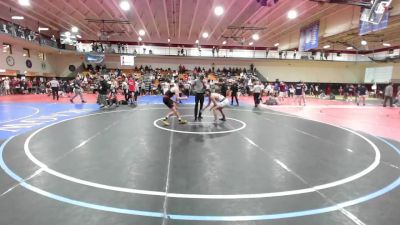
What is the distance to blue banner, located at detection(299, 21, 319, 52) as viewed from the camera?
1841cm

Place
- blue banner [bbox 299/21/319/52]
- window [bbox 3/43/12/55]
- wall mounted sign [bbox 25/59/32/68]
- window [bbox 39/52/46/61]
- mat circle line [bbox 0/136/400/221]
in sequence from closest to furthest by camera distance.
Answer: mat circle line [bbox 0/136/400/221]
blue banner [bbox 299/21/319/52]
window [bbox 3/43/12/55]
wall mounted sign [bbox 25/59/32/68]
window [bbox 39/52/46/61]

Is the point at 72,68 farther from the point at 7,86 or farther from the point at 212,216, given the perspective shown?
the point at 212,216

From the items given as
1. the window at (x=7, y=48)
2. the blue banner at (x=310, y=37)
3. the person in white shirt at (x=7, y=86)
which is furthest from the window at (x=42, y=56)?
the blue banner at (x=310, y=37)

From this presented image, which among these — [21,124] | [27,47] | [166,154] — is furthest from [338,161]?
[27,47]

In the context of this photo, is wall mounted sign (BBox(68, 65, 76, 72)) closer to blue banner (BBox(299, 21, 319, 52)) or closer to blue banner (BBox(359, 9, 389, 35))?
blue banner (BBox(299, 21, 319, 52))

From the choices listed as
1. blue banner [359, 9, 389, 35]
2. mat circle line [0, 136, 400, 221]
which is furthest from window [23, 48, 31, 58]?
blue banner [359, 9, 389, 35]

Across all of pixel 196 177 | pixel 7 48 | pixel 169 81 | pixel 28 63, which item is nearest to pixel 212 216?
pixel 196 177

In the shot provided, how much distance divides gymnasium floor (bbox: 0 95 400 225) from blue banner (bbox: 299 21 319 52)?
39.9 feet

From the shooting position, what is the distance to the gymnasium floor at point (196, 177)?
3.19m

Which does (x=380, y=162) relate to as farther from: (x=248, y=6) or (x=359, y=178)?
(x=248, y=6)

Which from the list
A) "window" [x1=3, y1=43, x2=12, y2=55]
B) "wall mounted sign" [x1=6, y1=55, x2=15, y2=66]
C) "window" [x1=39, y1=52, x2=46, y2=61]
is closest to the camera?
"window" [x1=3, y1=43, x2=12, y2=55]

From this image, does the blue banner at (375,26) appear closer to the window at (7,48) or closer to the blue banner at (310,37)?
the blue banner at (310,37)

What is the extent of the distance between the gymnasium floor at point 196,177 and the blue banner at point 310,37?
39.9 ft

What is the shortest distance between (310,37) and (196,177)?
17961 mm
